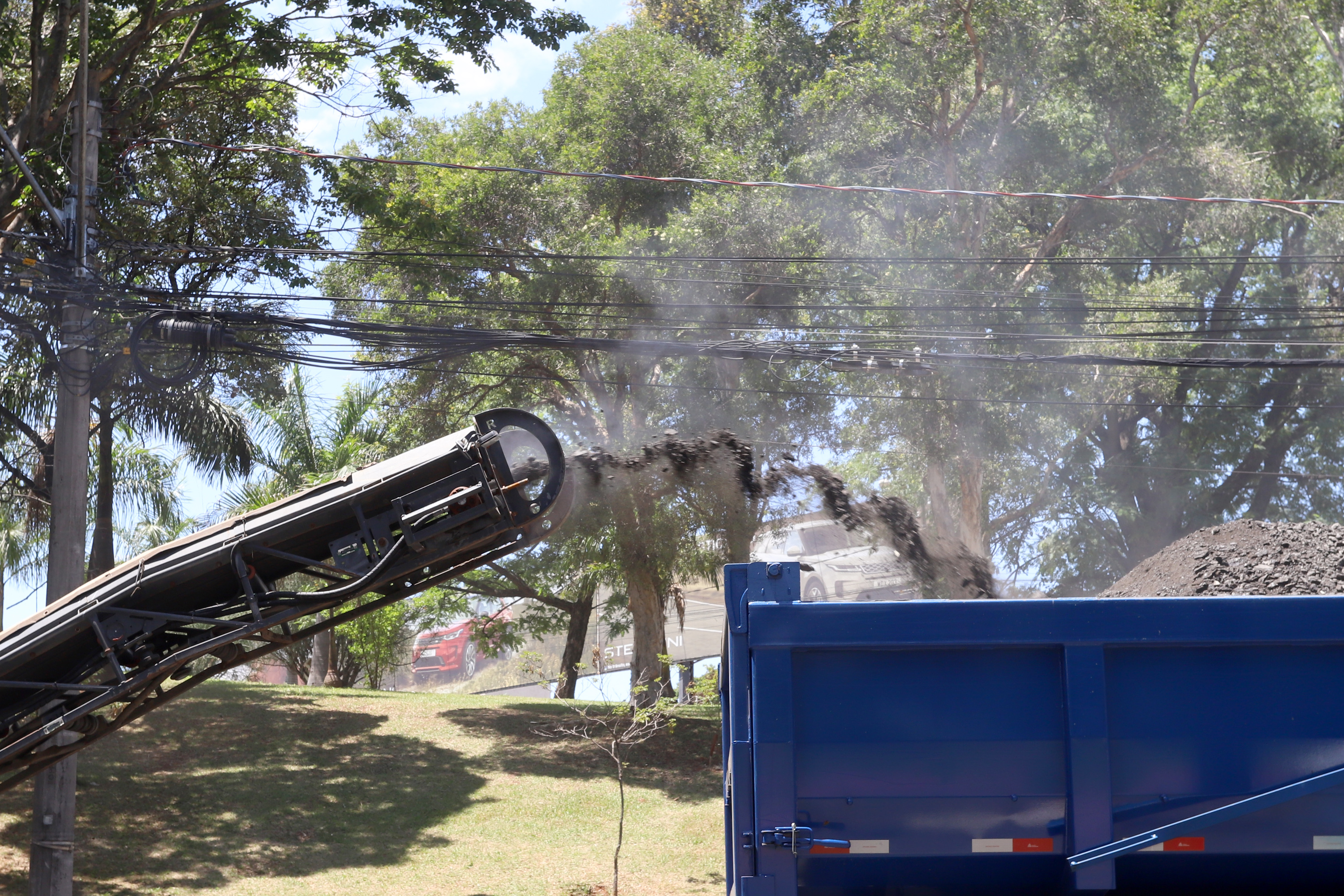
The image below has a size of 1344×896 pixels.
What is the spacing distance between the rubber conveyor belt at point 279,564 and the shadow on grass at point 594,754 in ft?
37.7

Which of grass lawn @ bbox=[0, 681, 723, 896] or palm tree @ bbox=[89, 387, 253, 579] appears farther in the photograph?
palm tree @ bbox=[89, 387, 253, 579]

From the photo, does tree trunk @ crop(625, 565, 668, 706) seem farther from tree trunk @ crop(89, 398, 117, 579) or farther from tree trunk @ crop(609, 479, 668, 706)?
tree trunk @ crop(89, 398, 117, 579)

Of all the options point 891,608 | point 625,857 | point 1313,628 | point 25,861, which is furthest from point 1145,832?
point 25,861

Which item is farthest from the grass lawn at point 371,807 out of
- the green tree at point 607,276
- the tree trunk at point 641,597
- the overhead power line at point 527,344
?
the overhead power line at point 527,344

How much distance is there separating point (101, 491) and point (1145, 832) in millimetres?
17372

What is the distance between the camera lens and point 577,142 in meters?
20.1

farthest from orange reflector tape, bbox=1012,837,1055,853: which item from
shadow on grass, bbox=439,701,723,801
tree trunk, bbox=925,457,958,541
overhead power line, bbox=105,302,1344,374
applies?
tree trunk, bbox=925,457,958,541

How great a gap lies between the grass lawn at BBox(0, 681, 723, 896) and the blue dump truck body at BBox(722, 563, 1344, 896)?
28.4 feet

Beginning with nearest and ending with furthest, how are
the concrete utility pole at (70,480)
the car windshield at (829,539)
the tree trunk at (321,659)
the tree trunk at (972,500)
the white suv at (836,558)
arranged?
the white suv at (836,558)
the car windshield at (829,539)
the concrete utility pole at (70,480)
the tree trunk at (972,500)
the tree trunk at (321,659)

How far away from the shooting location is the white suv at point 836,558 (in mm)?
7926

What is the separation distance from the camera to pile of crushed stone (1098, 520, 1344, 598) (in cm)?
522

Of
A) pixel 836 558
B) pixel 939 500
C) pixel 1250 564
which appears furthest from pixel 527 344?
pixel 939 500

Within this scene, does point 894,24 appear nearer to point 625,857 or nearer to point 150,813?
point 625,857

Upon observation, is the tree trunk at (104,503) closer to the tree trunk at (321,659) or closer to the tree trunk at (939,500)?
the tree trunk at (321,659)
